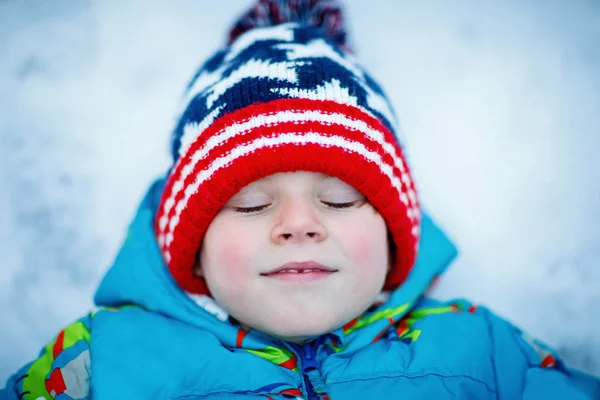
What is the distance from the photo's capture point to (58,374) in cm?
92

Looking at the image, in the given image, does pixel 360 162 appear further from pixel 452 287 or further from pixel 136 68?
pixel 136 68

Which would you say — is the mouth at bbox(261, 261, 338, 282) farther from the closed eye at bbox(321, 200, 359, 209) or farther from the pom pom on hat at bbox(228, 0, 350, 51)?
the pom pom on hat at bbox(228, 0, 350, 51)

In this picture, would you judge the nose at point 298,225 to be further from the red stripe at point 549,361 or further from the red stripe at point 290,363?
the red stripe at point 549,361

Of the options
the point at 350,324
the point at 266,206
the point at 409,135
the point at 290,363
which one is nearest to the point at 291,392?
the point at 290,363

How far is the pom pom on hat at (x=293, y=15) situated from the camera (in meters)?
1.25

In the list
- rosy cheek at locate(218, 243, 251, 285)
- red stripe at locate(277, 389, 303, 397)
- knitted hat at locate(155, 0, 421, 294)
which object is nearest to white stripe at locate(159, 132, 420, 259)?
knitted hat at locate(155, 0, 421, 294)

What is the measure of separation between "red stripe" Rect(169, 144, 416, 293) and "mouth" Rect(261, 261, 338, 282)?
14 centimetres

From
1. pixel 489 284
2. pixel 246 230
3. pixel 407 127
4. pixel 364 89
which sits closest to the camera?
pixel 246 230

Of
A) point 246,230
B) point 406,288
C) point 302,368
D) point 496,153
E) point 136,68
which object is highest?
point 136,68

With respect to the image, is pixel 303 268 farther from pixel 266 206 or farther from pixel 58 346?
pixel 58 346

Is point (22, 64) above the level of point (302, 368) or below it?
above

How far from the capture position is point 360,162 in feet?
3.02

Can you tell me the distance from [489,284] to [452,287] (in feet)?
0.27

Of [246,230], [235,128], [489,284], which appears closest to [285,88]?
[235,128]
